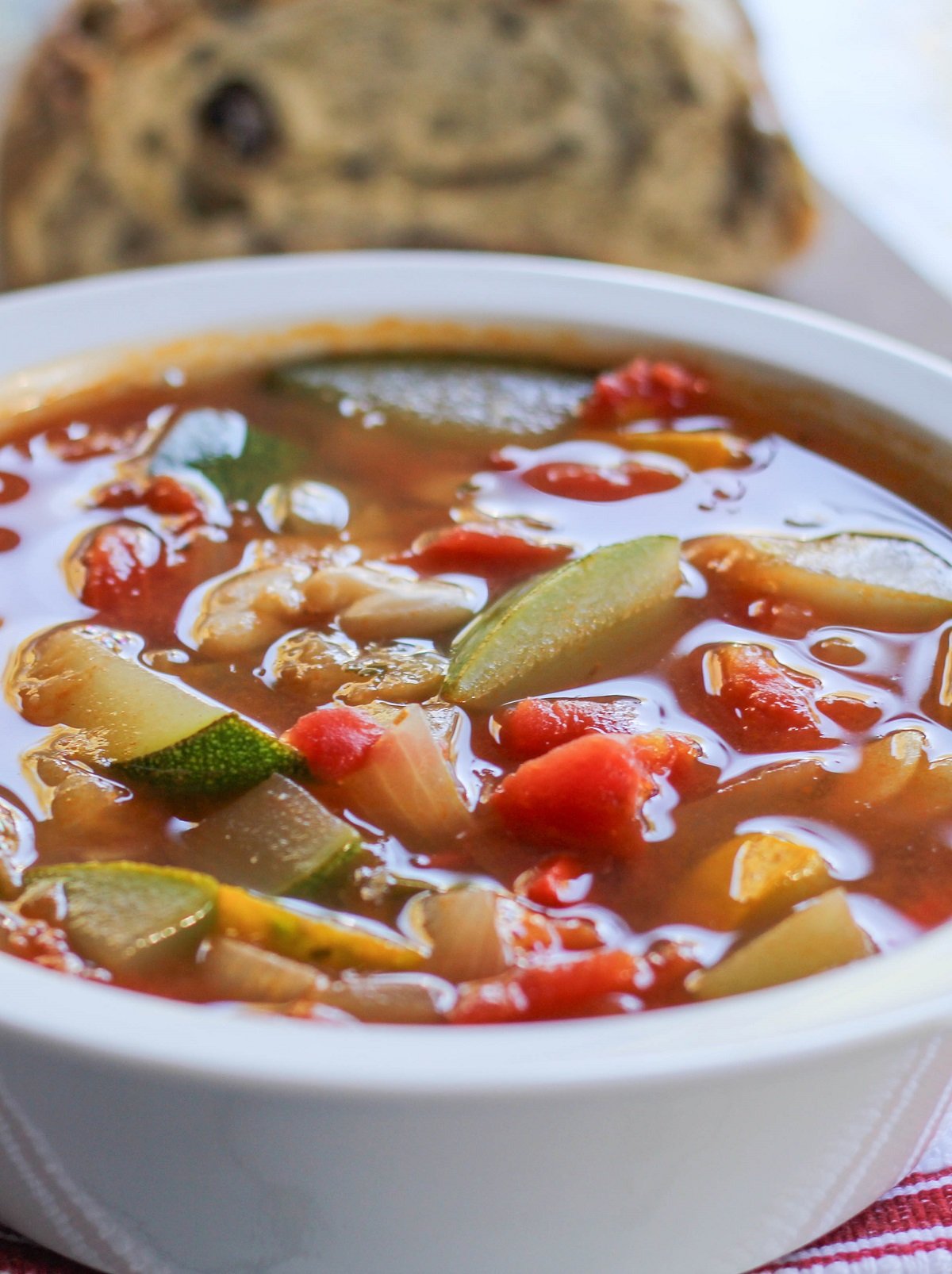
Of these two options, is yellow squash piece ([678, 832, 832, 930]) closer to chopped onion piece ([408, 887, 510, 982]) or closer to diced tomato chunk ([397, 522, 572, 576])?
chopped onion piece ([408, 887, 510, 982])

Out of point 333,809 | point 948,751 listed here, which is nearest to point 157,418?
point 333,809

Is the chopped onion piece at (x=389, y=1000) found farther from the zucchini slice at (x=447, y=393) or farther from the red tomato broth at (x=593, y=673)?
the zucchini slice at (x=447, y=393)

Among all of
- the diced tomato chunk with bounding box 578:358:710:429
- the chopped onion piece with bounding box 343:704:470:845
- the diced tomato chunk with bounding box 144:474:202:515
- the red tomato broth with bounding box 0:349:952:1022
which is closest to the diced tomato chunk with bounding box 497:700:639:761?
the red tomato broth with bounding box 0:349:952:1022

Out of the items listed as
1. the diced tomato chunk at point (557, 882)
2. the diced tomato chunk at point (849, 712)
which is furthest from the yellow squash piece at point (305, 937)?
the diced tomato chunk at point (849, 712)

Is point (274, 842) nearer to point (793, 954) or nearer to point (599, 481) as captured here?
point (793, 954)

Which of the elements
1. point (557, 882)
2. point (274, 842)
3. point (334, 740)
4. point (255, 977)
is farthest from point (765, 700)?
point (255, 977)

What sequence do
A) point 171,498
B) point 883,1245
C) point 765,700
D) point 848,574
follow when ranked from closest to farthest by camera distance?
point 883,1245, point 765,700, point 848,574, point 171,498
